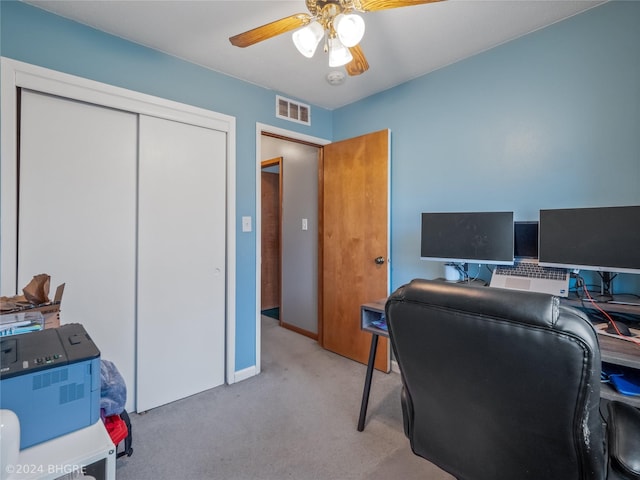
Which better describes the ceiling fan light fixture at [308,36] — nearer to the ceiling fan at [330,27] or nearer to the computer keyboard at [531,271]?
the ceiling fan at [330,27]

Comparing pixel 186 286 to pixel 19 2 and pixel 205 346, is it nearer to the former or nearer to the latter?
pixel 205 346

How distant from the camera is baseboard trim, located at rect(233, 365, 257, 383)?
99.9 inches

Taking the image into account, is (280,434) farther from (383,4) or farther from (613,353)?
(383,4)

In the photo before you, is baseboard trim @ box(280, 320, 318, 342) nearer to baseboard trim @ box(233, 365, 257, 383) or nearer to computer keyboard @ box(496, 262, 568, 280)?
baseboard trim @ box(233, 365, 257, 383)

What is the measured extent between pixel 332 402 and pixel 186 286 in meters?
1.34

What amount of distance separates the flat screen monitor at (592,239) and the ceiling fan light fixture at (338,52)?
1.35 m

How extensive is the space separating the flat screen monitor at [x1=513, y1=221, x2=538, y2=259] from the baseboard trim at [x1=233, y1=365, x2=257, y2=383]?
2.16 m

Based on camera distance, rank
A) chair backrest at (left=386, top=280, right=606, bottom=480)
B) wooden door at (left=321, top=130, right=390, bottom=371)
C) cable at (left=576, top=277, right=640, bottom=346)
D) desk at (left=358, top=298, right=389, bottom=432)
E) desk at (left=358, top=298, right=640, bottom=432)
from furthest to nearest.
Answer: wooden door at (left=321, top=130, right=390, bottom=371) < desk at (left=358, top=298, right=389, bottom=432) < cable at (left=576, top=277, right=640, bottom=346) < desk at (left=358, top=298, right=640, bottom=432) < chair backrest at (left=386, top=280, right=606, bottom=480)

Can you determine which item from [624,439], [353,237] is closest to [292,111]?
[353,237]

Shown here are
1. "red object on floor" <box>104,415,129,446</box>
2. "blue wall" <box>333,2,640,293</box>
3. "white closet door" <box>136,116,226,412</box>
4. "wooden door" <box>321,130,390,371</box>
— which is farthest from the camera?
"wooden door" <box>321,130,390,371</box>

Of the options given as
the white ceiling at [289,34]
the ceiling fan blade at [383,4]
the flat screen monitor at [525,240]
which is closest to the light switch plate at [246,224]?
the white ceiling at [289,34]

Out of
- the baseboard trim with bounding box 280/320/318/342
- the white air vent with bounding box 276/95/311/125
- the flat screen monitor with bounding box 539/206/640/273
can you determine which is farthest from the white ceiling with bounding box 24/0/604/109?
the baseboard trim with bounding box 280/320/318/342

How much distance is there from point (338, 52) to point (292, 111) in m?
1.41

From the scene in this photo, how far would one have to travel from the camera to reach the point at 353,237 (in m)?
2.90
